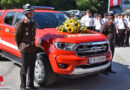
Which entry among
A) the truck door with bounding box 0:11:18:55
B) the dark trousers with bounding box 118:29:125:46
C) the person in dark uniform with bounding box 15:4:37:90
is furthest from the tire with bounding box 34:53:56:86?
the dark trousers with bounding box 118:29:125:46

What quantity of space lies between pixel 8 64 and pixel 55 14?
8.01 feet

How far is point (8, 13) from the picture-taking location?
6.16 m

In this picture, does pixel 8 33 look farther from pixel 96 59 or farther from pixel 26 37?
pixel 96 59

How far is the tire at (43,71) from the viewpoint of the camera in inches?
163

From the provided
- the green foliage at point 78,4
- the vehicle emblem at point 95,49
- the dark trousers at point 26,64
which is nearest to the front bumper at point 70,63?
the vehicle emblem at point 95,49

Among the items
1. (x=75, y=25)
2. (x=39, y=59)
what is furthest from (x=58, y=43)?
(x=75, y=25)

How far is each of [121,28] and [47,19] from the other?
644cm

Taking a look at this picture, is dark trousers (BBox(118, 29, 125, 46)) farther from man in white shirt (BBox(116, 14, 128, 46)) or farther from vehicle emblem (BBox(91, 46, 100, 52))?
vehicle emblem (BBox(91, 46, 100, 52))

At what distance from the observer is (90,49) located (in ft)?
13.8

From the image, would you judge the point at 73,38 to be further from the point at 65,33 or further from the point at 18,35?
the point at 18,35

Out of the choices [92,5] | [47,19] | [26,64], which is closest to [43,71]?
[26,64]

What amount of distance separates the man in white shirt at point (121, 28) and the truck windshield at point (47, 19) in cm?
575

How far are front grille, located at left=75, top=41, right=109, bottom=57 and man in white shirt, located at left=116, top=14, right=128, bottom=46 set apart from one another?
6460mm

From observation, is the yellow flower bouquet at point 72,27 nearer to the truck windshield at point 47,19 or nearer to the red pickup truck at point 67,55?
the red pickup truck at point 67,55
